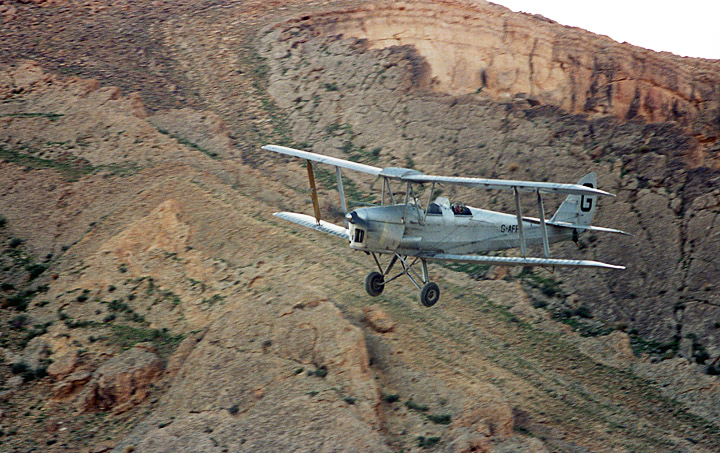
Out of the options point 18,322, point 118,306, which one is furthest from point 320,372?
point 18,322

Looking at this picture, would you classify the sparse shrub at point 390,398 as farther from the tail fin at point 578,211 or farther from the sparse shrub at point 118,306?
the sparse shrub at point 118,306

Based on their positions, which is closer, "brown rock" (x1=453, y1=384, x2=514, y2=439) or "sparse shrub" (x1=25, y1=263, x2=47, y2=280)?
"brown rock" (x1=453, y1=384, x2=514, y2=439)

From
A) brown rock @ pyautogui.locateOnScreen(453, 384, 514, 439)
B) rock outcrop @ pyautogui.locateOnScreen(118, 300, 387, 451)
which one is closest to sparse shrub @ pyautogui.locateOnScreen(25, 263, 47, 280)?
rock outcrop @ pyautogui.locateOnScreen(118, 300, 387, 451)

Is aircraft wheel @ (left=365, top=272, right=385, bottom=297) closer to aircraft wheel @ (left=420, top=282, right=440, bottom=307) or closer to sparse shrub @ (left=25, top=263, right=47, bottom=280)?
aircraft wheel @ (left=420, top=282, right=440, bottom=307)

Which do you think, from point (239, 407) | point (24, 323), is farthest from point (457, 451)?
point (24, 323)

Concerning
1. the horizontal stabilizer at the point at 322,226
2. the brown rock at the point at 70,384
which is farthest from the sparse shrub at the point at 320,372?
the brown rock at the point at 70,384

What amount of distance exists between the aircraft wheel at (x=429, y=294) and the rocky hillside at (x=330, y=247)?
209 centimetres

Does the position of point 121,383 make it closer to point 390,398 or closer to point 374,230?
point 390,398

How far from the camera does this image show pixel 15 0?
41.7 meters

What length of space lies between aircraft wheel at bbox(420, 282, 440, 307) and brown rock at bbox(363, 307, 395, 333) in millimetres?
2433

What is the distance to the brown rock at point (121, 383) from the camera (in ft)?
67.4

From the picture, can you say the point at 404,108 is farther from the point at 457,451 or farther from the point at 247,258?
the point at 457,451

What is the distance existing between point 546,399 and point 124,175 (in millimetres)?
18519

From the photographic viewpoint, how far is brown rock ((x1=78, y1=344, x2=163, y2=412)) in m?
20.5
